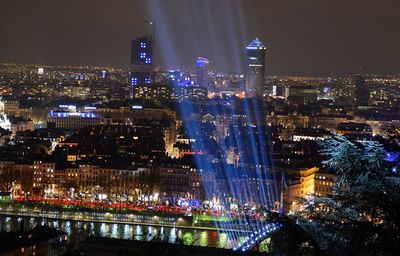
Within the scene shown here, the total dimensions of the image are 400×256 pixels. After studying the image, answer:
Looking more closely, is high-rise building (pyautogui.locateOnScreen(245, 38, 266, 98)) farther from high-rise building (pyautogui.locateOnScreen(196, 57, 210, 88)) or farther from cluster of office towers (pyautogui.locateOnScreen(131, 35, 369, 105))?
high-rise building (pyautogui.locateOnScreen(196, 57, 210, 88))

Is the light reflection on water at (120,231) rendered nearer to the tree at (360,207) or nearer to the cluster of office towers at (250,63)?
the tree at (360,207)

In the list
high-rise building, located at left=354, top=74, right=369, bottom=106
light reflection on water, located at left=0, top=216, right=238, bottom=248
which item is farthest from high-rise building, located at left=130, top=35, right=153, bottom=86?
light reflection on water, located at left=0, top=216, right=238, bottom=248

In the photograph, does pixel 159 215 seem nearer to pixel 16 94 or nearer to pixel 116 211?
Result: pixel 116 211

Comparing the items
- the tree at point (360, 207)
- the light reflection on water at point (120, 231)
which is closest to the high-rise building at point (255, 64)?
the light reflection on water at point (120, 231)

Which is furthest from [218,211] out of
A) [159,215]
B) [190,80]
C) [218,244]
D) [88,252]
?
[190,80]

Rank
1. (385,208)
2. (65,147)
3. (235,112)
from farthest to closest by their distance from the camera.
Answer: (235,112)
(65,147)
(385,208)

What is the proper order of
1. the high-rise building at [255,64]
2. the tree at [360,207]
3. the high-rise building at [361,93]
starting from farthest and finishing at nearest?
1. the high-rise building at [255,64]
2. the high-rise building at [361,93]
3. the tree at [360,207]

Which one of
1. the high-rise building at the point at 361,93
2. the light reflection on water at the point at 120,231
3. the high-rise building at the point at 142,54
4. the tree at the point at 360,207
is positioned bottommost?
the light reflection on water at the point at 120,231
